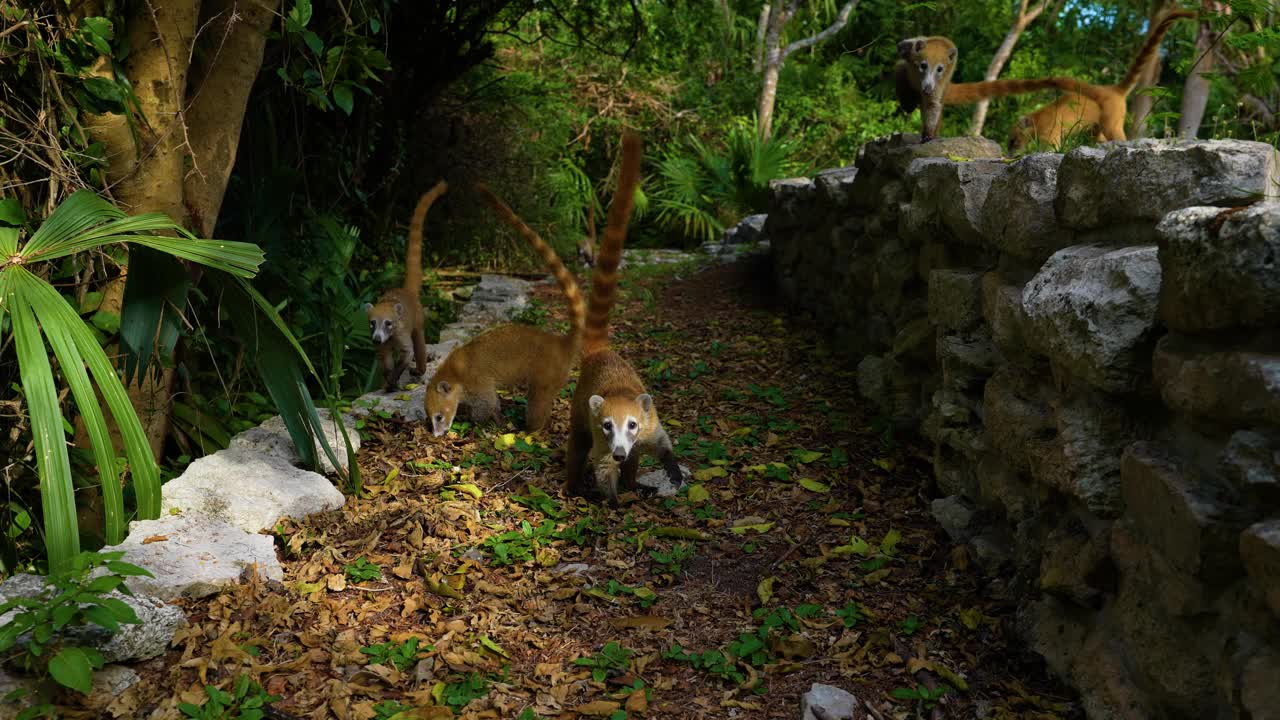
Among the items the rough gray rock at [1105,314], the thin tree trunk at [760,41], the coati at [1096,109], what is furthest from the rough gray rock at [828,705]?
the thin tree trunk at [760,41]

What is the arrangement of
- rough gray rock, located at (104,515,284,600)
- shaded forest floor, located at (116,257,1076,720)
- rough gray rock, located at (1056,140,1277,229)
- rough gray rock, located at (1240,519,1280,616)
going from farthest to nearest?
1. rough gray rock, located at (104,515,284,600)
2. shaded forest floor, located at (116,257,1076,720)
3. rough gray rock, located at (1056,140,1277,229)
4. rough gray rock, located at (1240,519,1280,616)

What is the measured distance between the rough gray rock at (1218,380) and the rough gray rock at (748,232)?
274 inches

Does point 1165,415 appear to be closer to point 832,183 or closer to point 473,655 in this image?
point 473,655

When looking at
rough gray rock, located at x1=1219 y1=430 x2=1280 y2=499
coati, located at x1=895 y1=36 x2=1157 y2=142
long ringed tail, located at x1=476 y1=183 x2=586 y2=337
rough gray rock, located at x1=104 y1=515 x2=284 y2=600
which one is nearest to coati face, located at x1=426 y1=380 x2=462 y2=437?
long ringed tail, located at x1=476 y1=183 x2=586 y2=337

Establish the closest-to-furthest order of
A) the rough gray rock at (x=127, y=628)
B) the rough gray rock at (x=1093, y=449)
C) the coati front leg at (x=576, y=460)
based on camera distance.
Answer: the rough gray rock at (x=1093, y=449), the rough gray rock at (x=127, y=628), the coati front leg at (x=576, y=460)

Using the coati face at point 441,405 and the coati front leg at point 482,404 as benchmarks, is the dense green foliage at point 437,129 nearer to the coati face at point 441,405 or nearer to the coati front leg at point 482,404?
the coati face at point 441,405

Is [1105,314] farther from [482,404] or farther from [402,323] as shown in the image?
[402,323]

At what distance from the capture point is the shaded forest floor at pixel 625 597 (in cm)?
Result: 257

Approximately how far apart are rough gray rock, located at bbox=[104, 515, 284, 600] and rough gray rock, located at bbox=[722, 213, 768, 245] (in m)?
6.47

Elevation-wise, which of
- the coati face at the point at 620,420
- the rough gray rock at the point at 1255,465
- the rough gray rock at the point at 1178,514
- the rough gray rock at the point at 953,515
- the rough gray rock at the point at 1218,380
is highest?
the rough gray rock at the point at 1218,380

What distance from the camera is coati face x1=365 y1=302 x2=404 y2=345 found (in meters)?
4.99

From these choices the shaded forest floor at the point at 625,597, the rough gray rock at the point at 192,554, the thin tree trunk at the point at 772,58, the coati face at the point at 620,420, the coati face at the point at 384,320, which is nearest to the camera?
the shaded forest floor at the point at 625,597

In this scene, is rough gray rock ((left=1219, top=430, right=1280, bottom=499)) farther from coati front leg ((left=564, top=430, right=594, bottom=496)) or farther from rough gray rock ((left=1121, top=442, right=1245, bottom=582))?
coati front leg ((left=564, top=430, right=594, bottom=496))

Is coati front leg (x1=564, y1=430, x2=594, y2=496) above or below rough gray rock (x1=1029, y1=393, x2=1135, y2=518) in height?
below
